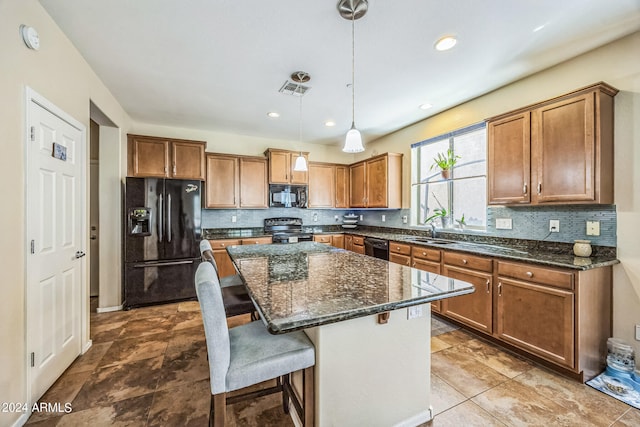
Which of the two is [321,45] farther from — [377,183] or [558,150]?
[377,183]

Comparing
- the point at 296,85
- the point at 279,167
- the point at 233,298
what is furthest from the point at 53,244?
the point at 279,167

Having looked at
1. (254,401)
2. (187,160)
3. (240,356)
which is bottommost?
(254,401)

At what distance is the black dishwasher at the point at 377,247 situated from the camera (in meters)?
3.91

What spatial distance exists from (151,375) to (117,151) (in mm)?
2870

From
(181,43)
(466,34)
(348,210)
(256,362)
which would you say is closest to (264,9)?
(181,43)

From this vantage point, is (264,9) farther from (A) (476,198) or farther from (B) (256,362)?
(A) (476,198)

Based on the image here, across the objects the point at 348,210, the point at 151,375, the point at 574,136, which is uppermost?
the point at 574,136

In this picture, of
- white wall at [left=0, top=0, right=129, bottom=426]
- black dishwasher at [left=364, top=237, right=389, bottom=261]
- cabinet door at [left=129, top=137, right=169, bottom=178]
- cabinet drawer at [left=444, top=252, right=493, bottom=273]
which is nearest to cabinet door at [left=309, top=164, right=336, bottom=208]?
black dishwasher at [left=364, top=237, right=389, bottom=261]

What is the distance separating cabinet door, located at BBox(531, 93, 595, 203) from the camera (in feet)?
6.86

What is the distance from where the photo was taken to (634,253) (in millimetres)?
2059

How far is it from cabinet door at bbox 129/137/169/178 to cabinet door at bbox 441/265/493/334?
13.5 ft

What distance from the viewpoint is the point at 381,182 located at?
4.54m

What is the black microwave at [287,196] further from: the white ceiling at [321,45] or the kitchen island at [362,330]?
the kitchen island at [362,330]

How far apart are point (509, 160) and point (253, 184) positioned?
371cm
